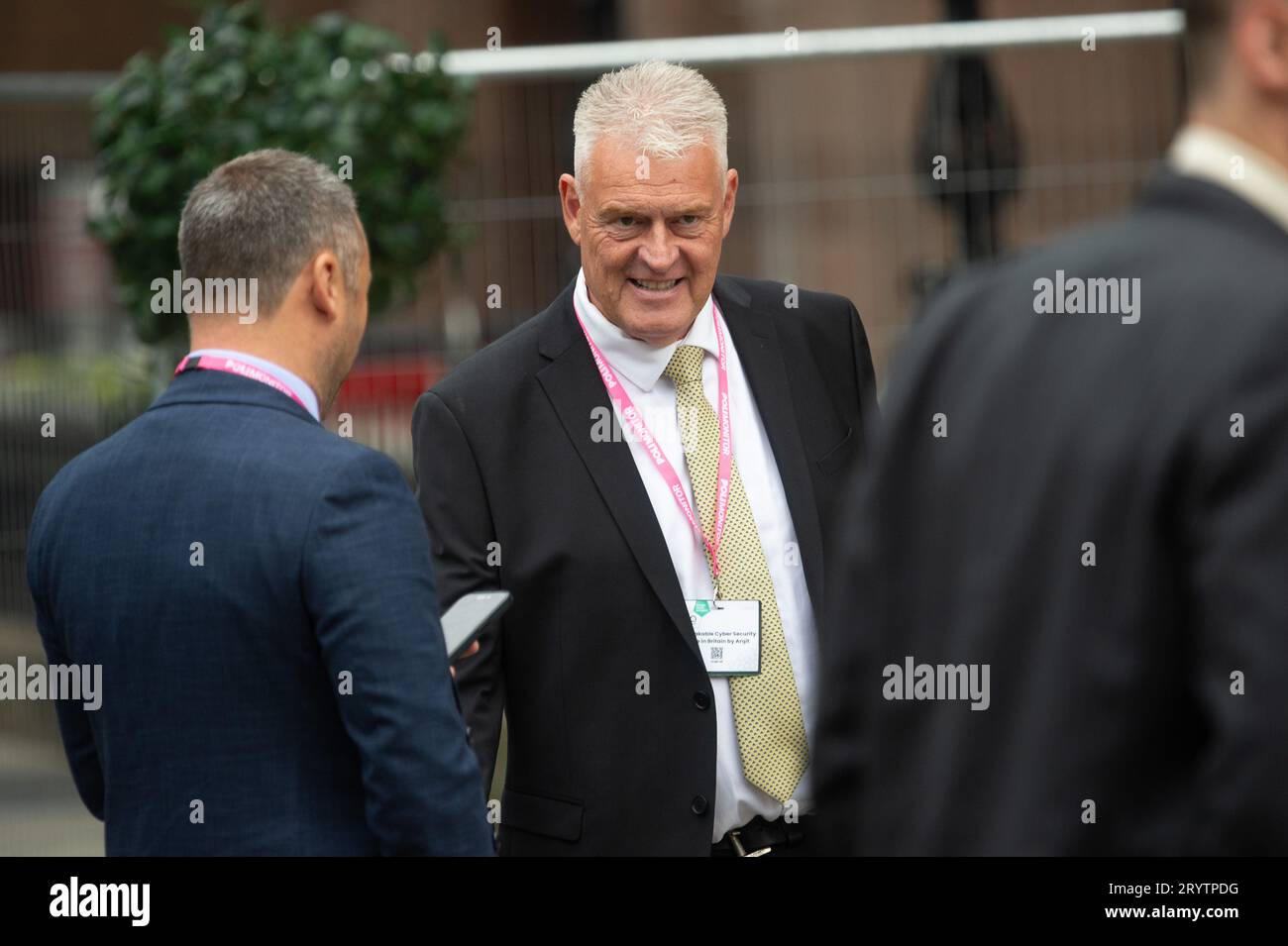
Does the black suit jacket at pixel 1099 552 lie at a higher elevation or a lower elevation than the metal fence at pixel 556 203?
lower

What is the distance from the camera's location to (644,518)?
9.74ft

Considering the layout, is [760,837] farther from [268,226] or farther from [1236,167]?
[1236,167]

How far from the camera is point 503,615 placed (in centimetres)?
298

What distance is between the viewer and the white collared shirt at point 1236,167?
1359 mm

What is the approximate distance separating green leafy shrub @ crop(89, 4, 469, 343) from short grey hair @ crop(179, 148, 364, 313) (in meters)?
3.13

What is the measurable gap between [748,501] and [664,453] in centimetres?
17

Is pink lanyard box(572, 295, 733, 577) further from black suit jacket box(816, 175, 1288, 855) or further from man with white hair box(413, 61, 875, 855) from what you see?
black suit jacket box(816, 175, 1288, 855)

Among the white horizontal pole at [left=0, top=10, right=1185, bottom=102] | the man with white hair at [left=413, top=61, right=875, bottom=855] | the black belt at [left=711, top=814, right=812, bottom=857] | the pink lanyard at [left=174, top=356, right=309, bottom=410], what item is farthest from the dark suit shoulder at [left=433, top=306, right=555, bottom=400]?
the white horizontal pole at [left=0, top=10, right=1185, bottom=102]

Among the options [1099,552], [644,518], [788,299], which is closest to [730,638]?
[644,518]

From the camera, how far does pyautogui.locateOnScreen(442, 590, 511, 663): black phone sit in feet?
8.83

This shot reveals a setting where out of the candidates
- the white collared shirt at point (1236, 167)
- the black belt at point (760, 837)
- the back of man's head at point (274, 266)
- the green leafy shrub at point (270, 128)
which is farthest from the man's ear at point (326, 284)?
the green leafy shrub at point (270, 128)

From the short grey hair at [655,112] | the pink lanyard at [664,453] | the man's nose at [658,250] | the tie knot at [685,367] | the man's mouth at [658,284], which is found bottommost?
the pink lanyard at [664,453]

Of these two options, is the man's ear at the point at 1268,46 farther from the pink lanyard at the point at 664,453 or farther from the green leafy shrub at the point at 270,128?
the green leafy shrub at the point at 270,128

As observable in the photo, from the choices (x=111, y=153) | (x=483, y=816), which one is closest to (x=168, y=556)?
(x=483, y=816)
